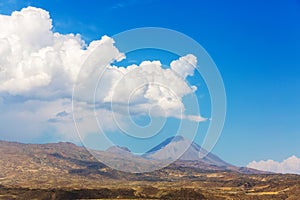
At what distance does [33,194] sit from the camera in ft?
443

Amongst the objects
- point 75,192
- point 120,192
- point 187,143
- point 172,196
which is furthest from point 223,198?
point 187,143

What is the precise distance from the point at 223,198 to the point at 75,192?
51.8 m

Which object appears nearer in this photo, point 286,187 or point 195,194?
point 195,194

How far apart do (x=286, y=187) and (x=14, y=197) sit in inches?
4433

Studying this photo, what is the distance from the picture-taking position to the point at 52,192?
13512cm

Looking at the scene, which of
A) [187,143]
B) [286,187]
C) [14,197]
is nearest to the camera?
[187,143]

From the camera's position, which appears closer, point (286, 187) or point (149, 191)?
point (149, 191)

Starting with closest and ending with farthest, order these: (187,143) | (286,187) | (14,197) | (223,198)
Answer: (187,143)
(14,197)
(223,198)
(286,187)

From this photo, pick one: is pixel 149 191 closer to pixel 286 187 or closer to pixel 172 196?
pixel 172 196

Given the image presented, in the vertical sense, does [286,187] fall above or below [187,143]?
above

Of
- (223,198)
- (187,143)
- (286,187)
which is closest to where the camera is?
(187,143)

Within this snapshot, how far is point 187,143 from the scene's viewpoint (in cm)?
3416

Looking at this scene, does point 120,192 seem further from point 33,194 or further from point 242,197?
point 242,197

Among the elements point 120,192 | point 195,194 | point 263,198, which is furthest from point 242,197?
point 120,192
